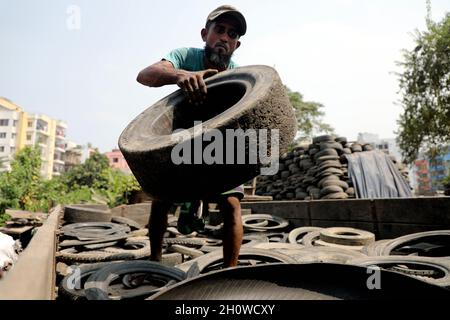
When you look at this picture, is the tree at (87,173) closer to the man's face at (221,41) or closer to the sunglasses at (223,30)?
the man's face at (221,41)

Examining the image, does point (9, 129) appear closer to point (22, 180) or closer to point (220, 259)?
point (22, 180)

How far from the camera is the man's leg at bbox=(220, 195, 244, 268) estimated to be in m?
2.15

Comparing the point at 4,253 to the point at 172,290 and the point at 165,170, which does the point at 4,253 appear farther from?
the point at 172,290

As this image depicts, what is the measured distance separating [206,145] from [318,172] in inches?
388

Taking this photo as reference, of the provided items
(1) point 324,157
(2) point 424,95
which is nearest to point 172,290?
(1) point 324,157

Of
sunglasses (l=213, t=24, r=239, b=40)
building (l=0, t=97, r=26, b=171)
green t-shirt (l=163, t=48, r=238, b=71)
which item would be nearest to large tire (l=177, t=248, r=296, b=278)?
green t-shirt (l=163, t=48, r=238, b=71)

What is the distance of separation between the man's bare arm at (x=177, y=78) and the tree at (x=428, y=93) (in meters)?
20.5

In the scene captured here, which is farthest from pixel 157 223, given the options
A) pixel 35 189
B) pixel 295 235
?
pixel 35 189

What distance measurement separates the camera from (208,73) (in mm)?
2467

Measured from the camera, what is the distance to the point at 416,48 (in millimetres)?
19109

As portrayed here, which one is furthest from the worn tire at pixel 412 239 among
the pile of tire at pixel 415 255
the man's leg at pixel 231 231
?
the man's leg at pixel 231 231

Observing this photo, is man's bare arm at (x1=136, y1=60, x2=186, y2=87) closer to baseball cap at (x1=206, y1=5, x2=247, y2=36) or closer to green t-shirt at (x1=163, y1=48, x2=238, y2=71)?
green t-shirt at (x1=163, y1=48, x2=238, y2=71)
